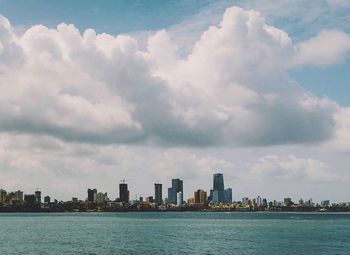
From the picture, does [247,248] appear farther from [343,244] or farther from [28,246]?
[28,246]

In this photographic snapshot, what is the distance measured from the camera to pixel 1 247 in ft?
431

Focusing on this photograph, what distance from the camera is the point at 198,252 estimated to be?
393 feet

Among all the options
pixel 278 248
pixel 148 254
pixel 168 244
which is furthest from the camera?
pixel 168 244

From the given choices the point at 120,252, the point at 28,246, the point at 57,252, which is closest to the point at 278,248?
the point at 120,252

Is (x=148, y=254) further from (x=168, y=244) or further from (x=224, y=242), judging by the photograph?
(x=224, y=242)

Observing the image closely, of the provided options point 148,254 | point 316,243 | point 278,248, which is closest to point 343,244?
point 316,243

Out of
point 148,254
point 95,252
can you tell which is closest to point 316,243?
point 148,254

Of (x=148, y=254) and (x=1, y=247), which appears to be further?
(x=1, y=247)

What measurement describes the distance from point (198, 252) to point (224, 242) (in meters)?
29.4

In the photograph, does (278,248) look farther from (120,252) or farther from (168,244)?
(120,252)

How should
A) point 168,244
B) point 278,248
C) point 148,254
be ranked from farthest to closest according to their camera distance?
1. point 168,244
2. point 278,248
3. point 148,254

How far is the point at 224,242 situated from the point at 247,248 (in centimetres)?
1705

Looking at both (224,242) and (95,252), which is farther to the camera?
(224,242)

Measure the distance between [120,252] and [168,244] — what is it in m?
24.5
